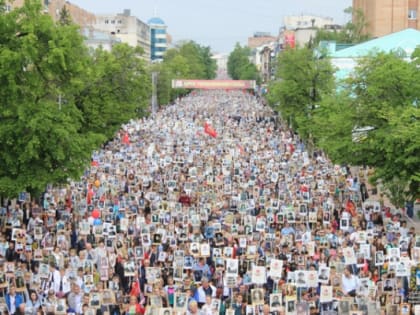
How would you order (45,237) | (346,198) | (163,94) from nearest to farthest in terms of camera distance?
1. (45,237)
2. (346,198)
3. (163,94)

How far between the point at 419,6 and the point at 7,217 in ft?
200

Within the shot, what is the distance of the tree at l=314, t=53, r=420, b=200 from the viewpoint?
22.5 m

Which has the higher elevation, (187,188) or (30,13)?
(30,13)

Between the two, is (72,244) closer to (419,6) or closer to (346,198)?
(346,198)

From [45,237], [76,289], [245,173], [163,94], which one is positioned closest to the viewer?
[76,289]

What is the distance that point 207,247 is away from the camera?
52.7ft

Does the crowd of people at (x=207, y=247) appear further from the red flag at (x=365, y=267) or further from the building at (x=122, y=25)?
the building at (x=122, y=25)

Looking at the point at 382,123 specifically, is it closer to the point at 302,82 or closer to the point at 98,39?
the point at 302,82

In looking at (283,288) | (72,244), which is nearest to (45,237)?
(72,244)

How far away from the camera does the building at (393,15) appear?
74.1 metres

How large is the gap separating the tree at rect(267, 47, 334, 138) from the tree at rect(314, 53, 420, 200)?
57.1 feet

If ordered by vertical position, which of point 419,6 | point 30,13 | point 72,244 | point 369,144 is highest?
point 419,6

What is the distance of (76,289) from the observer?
43.6 feet

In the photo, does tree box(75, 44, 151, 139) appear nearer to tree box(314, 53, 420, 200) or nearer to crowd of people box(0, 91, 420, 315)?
crowd of people box(0, 91, 420, 315)
